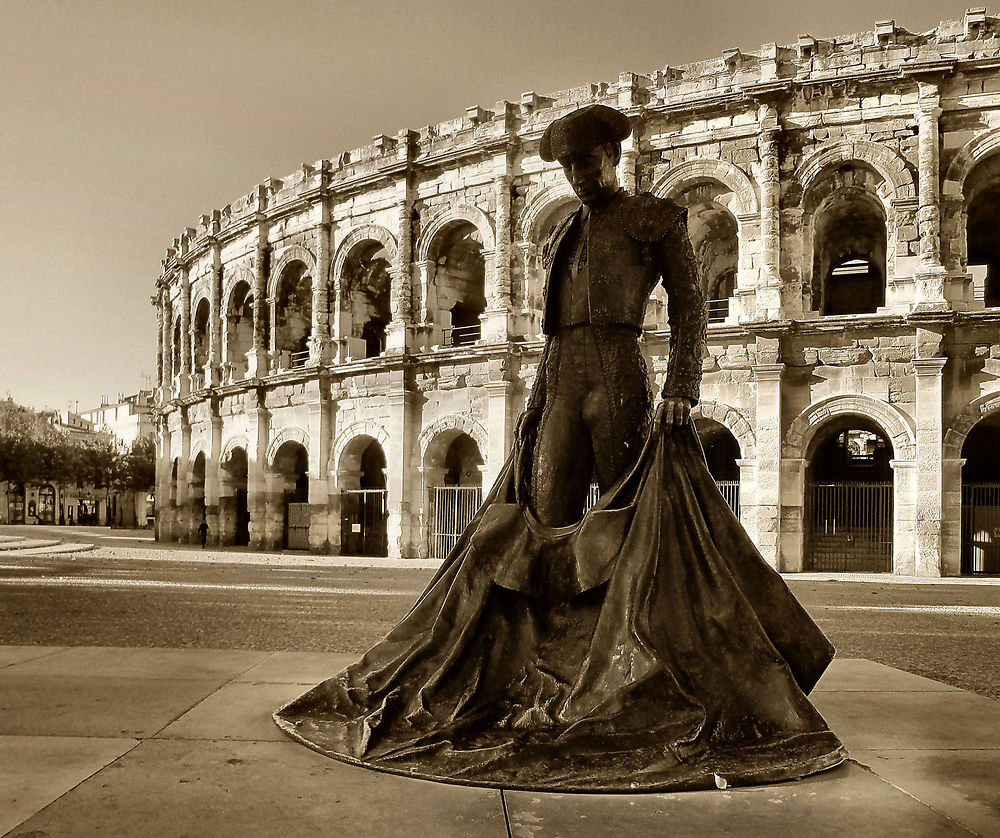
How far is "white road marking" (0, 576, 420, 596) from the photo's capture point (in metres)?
11.6

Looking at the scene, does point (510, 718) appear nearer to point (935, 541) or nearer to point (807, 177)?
point (935, 541)

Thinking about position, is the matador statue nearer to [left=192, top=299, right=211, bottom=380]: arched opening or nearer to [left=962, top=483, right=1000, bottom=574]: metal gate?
[left=962, top=483, right=1000, bottom=574]: metal gate

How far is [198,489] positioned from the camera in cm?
2872

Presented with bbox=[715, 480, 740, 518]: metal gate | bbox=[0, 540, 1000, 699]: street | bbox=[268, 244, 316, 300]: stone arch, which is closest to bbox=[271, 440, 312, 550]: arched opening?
bbox=[268, 244, 316, 300]: stone arch

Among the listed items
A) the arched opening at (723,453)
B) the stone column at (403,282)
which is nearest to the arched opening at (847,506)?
the arched opening at (723,453)

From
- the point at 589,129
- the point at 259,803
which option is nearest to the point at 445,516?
the point at 589,129

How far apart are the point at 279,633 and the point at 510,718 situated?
4.65 metres

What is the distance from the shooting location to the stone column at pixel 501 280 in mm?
19469

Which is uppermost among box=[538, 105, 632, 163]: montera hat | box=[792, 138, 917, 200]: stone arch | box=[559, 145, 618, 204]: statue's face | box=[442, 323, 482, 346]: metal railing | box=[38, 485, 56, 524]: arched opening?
box=[792, 138, 917, 200]: stone arch

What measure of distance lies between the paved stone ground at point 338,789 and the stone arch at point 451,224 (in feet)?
55.3

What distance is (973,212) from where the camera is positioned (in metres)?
19.7

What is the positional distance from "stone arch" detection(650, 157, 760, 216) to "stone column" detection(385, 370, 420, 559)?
285 inches

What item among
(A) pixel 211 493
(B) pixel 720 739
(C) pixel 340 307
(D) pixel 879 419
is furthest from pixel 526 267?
(B) pixel 720 739

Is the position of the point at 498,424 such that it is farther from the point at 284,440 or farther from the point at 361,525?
the point at 284,440
